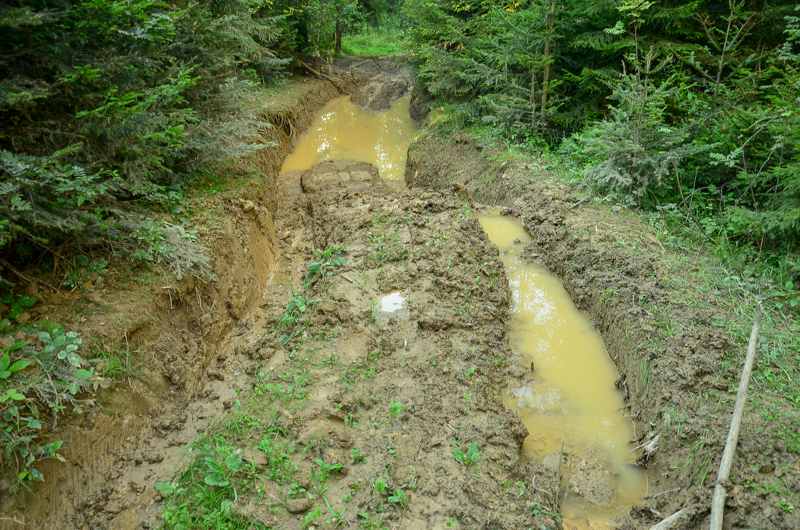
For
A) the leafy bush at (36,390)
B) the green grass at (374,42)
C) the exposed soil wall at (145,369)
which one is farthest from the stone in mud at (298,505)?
the green grass at (374,42)

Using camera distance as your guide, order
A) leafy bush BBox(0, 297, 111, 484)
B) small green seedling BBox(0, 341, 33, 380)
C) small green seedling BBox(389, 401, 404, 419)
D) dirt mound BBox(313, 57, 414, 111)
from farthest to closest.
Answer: dirt mound BBox(313, 57, 414, 111) → small green seedling BBox(389, 401, 404, 419) → small green seedling BBox(0, 341, 33, 380) → leafy bush BBox(0, 297, 111, 484)

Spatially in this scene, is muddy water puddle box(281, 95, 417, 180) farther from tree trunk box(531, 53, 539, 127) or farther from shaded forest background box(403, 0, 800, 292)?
tree trunk box(531, 53, 539, 127)

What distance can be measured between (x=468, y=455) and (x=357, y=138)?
12104 mm

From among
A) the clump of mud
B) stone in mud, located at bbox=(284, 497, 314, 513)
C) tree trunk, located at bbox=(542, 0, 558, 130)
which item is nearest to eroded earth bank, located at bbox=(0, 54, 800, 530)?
stone in mud, located at bbox=(284, 497, 314, 513)

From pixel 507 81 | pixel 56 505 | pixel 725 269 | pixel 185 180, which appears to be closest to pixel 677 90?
pixel 725 269

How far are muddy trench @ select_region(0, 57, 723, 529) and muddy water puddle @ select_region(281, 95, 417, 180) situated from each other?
4854 mm

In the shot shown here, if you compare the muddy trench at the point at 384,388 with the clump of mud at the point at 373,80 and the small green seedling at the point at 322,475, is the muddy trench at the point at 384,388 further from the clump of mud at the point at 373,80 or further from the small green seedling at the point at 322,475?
the clump of mud at the point at 373,80

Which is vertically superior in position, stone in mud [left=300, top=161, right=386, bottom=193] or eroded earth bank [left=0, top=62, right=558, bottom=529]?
eroded earth bank [left=0, top=62, right=558, bottom=529]

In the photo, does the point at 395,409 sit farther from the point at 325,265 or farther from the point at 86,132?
the point at 86,132

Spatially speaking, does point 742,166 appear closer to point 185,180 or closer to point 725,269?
point 725,269

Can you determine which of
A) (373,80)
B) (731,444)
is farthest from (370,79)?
(731,444)

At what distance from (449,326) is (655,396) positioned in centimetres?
222

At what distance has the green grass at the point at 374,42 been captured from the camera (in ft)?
80.6

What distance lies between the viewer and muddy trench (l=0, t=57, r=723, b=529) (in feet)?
11.2
